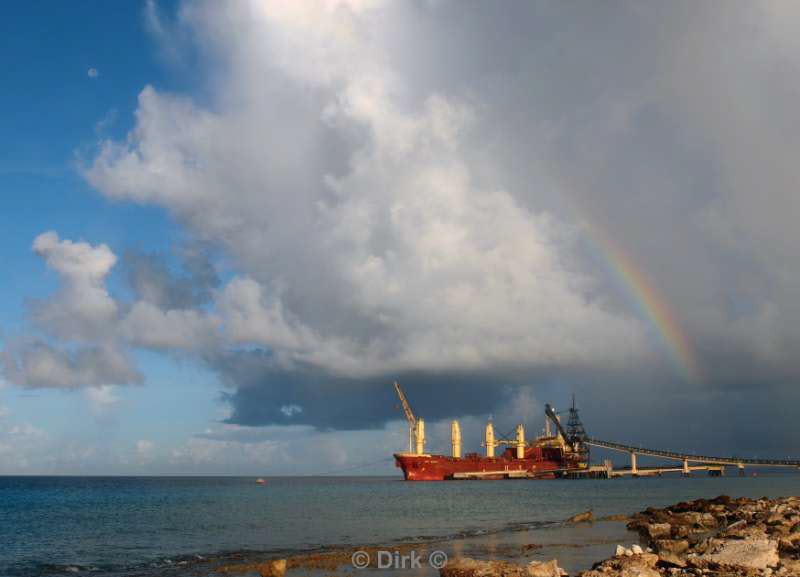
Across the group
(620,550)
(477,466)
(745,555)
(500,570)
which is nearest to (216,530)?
(500,570)

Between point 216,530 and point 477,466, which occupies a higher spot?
point 216,530

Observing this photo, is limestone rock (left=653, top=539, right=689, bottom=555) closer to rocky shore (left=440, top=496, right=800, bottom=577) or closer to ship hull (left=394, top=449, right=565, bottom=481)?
rocky shore (left=440, top=496, right=800, bottom=577)

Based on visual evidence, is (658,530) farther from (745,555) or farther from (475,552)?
(745,555)

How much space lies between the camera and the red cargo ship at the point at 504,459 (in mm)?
165125

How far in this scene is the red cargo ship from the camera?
165 metres

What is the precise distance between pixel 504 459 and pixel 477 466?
10250 mm

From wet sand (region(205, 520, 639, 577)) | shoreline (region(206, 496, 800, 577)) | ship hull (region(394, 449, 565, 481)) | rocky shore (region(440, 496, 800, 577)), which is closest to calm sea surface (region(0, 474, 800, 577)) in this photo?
wet sand (region(205, 520, 639, 577))

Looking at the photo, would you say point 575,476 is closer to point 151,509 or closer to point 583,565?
point 151,509

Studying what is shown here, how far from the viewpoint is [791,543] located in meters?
28.6

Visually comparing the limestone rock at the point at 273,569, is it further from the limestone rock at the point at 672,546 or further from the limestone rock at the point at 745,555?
the limestone rock at the point at 745,555

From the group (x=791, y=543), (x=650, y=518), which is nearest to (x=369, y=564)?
(x=791, y=543)

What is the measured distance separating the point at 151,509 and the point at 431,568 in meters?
61.2

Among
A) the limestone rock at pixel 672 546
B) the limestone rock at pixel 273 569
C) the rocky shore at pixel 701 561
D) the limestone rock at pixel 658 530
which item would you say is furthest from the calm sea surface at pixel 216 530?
the rocky shore at pixel 701 561

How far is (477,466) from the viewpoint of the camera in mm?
169625
